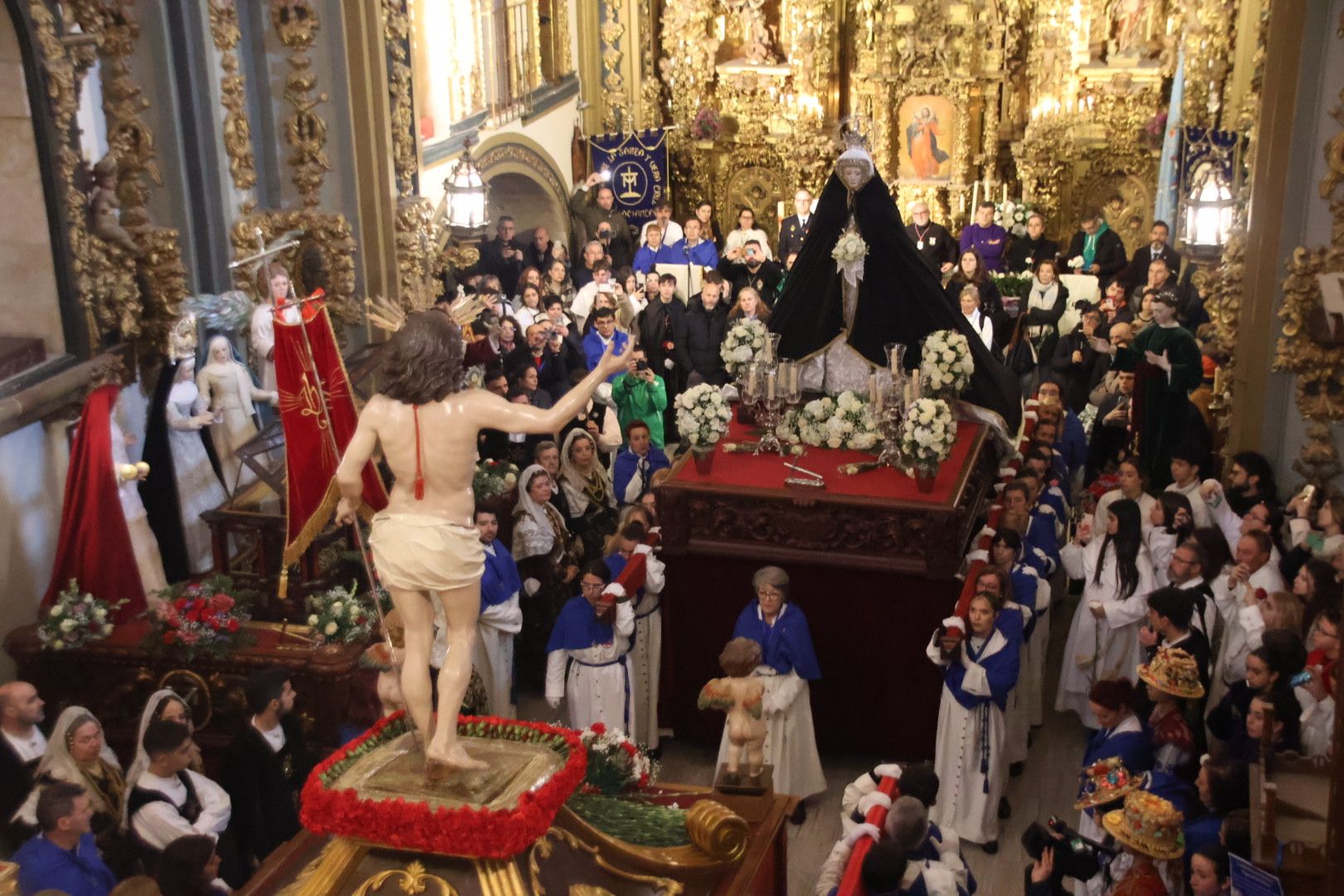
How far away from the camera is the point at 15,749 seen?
6699 millimetres

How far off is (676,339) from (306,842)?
8405 millimetres

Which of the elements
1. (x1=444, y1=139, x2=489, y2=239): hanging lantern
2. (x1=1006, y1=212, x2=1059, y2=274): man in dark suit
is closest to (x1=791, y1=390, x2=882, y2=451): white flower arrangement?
(x1=444, y1=139, x2=489, y2=239): hanging lantern

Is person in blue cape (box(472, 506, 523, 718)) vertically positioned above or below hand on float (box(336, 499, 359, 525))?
below

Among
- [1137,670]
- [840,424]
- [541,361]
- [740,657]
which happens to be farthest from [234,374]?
[1137,670]

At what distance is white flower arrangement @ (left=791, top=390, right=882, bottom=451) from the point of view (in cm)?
962

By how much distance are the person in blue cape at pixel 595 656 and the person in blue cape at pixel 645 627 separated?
147 mm

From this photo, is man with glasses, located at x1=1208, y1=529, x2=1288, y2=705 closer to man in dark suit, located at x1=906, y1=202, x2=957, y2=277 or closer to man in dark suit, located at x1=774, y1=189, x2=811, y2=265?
man in dark suit, located at x1=906, y1=202, x2=957, y2=277

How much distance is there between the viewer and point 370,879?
5227 millimetres

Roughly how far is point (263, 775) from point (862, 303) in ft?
17.2

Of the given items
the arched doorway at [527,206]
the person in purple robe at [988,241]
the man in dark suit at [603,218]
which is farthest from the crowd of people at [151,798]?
the person in purple robe at [988,241]

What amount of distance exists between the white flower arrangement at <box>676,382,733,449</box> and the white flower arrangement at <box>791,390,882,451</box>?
87 cm

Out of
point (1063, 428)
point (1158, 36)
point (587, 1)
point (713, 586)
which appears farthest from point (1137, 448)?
point (587, 1)

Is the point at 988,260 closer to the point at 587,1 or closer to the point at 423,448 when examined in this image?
the point at 587,1

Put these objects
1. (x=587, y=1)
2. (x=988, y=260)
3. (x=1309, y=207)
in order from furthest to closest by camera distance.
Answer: (x=587, y=1), (x=988, y=260), (x=1309, y=207)
